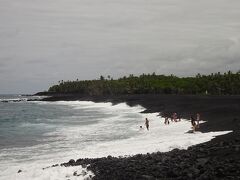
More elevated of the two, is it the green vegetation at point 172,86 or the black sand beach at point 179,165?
the green vegetation at point 172,86

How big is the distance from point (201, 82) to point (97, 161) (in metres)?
105

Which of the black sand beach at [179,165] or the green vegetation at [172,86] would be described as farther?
the green vegetation at [172,86]

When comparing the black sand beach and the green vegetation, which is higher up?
the green vegetation

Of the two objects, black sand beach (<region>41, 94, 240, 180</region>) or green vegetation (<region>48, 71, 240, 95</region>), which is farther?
green vegetation (<region>48, 71, 240, 95</region>)

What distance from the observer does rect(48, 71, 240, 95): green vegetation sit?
110 metres

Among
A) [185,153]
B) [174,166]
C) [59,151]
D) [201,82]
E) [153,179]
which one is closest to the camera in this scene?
[153,179]

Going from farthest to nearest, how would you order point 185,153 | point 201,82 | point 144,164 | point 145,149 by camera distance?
point 201,82
point 145,149
point 185,153
point 144,164

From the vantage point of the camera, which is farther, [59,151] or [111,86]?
[111,86]

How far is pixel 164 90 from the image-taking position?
138375 millimetres

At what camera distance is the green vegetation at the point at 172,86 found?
110 meters

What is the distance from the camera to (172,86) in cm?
13900

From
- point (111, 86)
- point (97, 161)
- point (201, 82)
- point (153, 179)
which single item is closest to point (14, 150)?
point (97, 161)

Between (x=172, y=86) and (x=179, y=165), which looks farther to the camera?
(x=172, y=86)

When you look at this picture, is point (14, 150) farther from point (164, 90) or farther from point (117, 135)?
point (164, 90)
